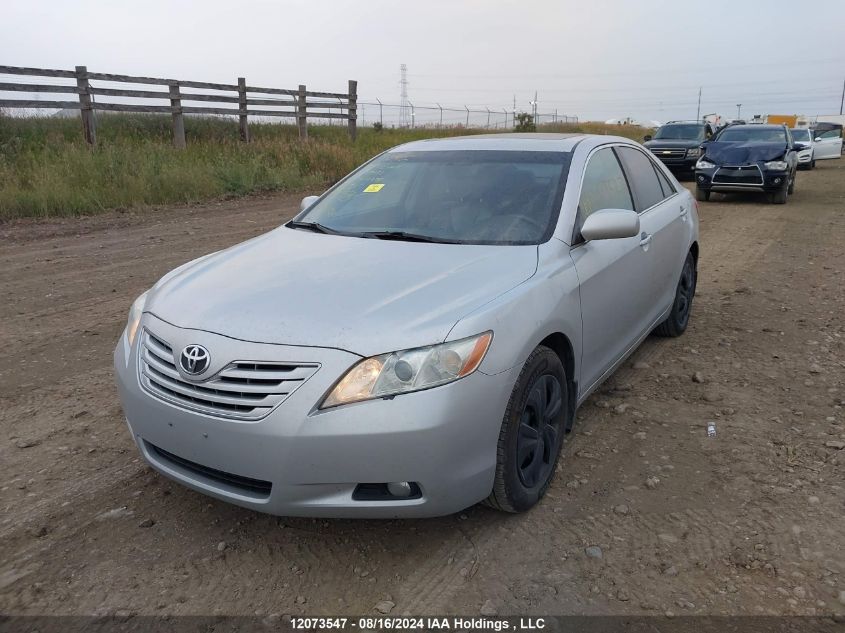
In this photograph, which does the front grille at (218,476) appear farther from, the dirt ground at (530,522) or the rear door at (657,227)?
the rear door at (657,227)

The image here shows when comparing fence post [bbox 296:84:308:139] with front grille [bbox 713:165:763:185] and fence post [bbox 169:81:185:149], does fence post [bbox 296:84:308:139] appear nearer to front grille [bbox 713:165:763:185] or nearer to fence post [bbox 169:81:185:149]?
fence post [bbox 169:81:185:149]

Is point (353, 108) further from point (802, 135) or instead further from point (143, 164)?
point (802, 135)

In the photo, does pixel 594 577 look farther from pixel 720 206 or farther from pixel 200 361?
pixel 720 206

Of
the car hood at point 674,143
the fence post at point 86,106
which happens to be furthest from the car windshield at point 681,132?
the fence post at point 86,106

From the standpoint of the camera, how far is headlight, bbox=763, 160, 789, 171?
13930 millimetres

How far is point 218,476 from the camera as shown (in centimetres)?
265

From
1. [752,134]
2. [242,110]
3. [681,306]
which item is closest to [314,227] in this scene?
[681,306]

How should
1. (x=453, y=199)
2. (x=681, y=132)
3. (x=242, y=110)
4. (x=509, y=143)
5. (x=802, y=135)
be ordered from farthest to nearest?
(x=802, y=135) → (x=681, y=132) → (x=242, y=110) → (x=509, y=143) → (x=453, y=199)

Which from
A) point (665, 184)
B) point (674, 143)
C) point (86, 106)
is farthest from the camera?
point (674, 143)

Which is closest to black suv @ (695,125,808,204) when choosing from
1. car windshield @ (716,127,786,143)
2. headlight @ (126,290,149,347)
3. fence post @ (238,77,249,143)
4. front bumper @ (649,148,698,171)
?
car windshield @ (716,127,786,143)

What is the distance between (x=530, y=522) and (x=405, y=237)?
1.55 m

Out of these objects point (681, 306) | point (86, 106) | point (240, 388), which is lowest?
point (681, 306)

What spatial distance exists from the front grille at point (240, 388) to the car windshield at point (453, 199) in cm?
133

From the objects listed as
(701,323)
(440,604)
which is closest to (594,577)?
(440,604)
